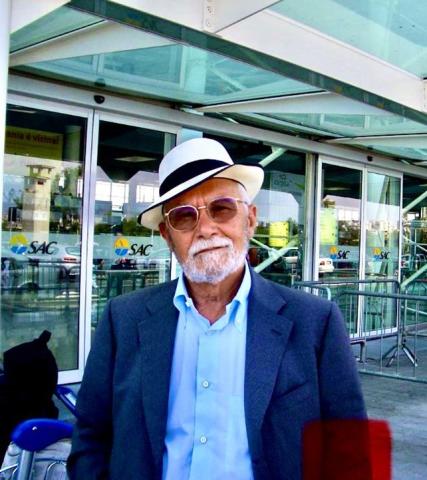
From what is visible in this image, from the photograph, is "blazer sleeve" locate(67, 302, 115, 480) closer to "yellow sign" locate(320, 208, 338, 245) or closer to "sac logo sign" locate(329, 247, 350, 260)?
"yellow sign" locate(320, 208, 338, 245)

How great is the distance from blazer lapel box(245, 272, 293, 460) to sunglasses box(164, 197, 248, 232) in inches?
9.5

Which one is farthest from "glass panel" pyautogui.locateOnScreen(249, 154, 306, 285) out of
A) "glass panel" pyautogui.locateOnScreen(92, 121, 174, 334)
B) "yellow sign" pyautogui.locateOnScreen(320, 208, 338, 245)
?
"glass panel" pyautogui.locateOnScreen(92, 121, 174, 334)

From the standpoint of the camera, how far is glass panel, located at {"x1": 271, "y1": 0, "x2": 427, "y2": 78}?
165 inches

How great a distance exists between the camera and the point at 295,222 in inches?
333

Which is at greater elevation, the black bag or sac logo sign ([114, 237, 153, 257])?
sac logo sign ([114, 237, 153, 257])

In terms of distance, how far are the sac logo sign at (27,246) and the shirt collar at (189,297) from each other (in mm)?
4182

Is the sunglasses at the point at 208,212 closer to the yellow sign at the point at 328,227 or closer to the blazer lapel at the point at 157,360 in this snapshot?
the blazer lapel at the point at 157,360

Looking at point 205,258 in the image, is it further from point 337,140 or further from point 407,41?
point 337,140

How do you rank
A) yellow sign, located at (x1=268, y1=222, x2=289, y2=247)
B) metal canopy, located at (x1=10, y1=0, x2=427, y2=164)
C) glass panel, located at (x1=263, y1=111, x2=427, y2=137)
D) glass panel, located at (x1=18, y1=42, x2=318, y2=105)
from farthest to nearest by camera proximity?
yellow sign, located at (x1=268, y1=222, x2=289, y2=247) < glass panel, located at (x1=263, y1=111, x2=427, y2=137) < glass panel, located at (x1=18, y1=42, x2=318, y2=105) < metal canopy, located at (x1=10, y1=0, x2=427, y2=164)

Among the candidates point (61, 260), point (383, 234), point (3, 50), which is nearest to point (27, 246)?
point (61, 260)

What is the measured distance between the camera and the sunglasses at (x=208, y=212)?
5.83 ft

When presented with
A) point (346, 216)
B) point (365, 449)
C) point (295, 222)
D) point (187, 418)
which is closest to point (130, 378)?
point (187, 418)

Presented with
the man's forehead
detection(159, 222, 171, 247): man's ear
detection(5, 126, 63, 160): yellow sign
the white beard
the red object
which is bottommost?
the red object

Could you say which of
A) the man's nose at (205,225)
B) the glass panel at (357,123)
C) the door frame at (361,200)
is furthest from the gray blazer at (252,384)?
the door frame at (361,200)
